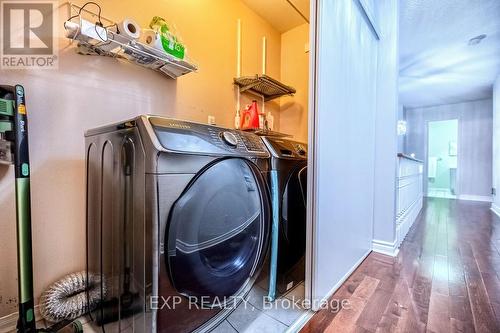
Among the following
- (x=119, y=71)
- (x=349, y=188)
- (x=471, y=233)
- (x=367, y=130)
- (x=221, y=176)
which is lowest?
(x=471, y=233)

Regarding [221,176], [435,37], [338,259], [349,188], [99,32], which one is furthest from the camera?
[435,37]

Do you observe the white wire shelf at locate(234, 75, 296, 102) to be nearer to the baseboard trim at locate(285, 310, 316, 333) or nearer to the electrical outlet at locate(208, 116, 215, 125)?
the electrical outlet at locate(208, 116, 215, 125)

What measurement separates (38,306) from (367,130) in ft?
7.56

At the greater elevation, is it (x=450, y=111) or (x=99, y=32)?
(x=450, y=111)

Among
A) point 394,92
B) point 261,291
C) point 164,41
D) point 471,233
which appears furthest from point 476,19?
point 261,291

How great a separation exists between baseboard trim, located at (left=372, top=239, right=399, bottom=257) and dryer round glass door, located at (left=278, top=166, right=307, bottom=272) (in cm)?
101

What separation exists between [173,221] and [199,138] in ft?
1.00

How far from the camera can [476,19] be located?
2.53 metres

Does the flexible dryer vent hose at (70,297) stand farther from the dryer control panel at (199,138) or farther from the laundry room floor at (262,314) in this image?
the dryer control panel at (199,138)

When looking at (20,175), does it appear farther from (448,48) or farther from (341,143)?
(448,48)

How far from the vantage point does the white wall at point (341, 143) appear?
1145mm

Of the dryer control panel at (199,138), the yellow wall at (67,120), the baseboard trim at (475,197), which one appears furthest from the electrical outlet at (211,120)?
the baseboard trim at (475,197)

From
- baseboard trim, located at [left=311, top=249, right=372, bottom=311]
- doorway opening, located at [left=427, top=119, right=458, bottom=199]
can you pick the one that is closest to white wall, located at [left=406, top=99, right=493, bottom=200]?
doorway opening, located at [left=427, top=119, right=458, bottom=199]

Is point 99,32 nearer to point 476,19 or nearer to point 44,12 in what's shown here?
point 44,12
